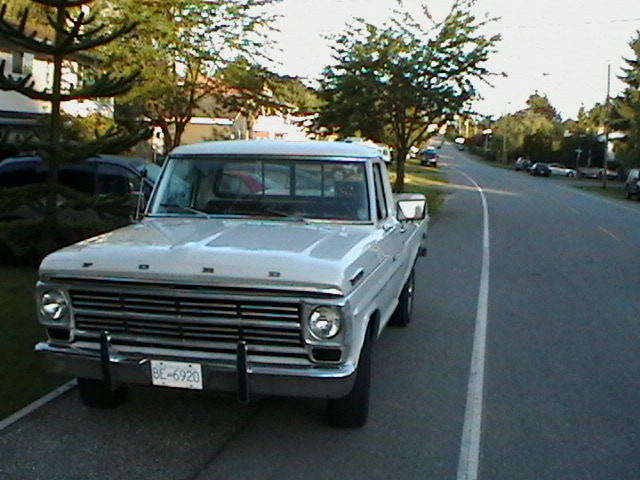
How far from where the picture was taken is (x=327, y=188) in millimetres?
6172

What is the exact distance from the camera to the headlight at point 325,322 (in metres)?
4.44

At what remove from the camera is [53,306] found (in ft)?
15.7

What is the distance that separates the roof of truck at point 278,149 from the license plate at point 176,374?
2.22 m

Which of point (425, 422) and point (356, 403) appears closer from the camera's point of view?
point (356, 403)

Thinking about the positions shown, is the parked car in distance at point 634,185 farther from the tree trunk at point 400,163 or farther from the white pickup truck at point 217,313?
the white pickup truck at point 217,313

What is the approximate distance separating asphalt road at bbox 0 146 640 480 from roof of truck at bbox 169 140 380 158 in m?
1.88

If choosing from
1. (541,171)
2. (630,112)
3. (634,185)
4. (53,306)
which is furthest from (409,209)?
→ (541,171)

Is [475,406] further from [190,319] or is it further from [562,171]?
[562,171]

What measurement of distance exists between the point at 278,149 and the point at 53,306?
7.70 ft

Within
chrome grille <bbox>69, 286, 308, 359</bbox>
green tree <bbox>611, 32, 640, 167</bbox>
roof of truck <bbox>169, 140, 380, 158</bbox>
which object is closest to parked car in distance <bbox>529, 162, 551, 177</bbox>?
green tree <bbox>611, 32, 640, 167</bbox>

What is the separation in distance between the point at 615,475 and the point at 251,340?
231 cm

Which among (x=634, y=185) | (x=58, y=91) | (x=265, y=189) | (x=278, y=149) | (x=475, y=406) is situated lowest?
(x=634, y=185)

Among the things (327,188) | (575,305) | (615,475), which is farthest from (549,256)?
(615,475)

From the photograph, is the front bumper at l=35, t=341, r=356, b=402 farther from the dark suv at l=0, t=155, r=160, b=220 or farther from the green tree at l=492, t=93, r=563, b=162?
the green tree at l=492, t=93, r=563, b=162
